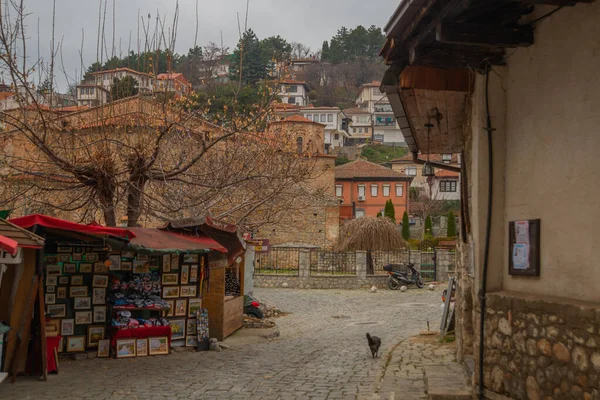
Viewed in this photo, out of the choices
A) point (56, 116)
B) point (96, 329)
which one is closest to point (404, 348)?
point (96, 329)

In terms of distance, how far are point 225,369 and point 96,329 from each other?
2626 mm

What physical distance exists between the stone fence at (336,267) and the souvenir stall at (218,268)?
17.6 meters

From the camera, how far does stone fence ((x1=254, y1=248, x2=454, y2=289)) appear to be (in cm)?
3334

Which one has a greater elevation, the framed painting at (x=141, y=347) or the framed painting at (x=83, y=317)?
the framed painting at (x=83, y=317)

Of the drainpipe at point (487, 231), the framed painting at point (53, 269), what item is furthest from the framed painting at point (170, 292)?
the drainpipe at point (487, 231)

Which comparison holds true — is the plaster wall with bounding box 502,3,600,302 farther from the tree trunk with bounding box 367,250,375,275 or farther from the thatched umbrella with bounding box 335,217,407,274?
the thatched umbrella with bounding box 335,217,407,274

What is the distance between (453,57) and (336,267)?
29187 mm

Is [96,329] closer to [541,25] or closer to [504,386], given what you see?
[504,386]

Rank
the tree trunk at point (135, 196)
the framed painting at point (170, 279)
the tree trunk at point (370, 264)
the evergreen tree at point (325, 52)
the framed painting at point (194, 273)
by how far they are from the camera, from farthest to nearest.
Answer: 1. the evergreen tree at point (325, 52)
2. the tree trunk at point (370, 264)
3. the tree trunk at point (135, 196)
4. the framed painting at point (194, 273)
5. the framed painting at point (170, 279)

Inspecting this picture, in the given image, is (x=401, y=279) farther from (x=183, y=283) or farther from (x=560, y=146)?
(x=560, y=146)

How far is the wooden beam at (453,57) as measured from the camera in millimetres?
6352

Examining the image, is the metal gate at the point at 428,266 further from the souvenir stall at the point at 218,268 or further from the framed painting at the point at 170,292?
the framed painting at the point at 170,292

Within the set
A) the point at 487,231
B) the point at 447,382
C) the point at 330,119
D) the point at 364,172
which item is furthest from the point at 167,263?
the point at 330,119

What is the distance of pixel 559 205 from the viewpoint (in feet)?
18.2
